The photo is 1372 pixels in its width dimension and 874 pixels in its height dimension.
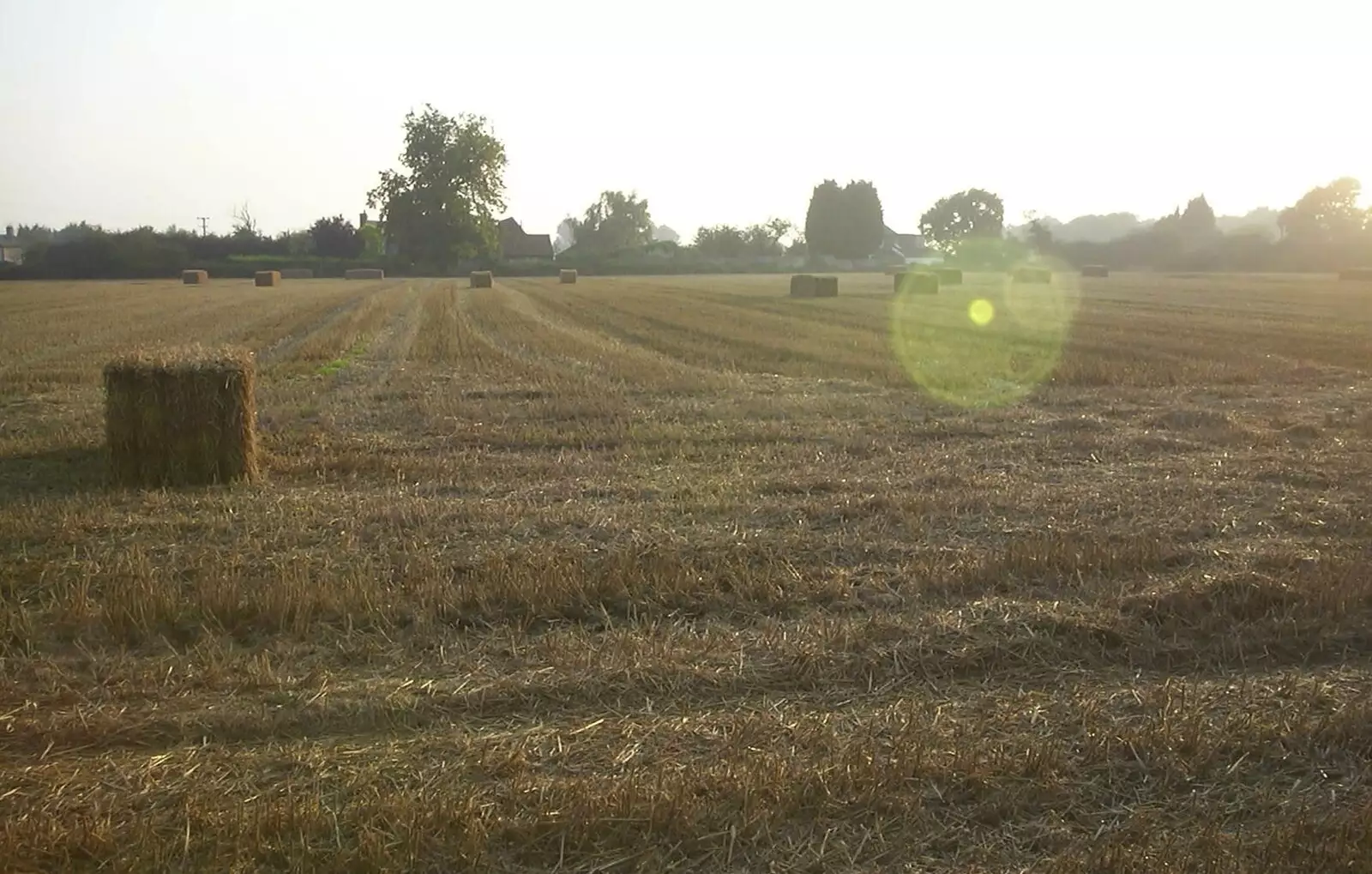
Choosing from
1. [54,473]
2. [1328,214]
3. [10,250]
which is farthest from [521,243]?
[54,473]

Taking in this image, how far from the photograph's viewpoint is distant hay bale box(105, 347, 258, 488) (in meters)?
8.46

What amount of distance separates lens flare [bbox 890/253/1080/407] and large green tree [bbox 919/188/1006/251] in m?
103

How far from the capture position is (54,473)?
352 inches

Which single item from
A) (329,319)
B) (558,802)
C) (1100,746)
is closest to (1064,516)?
(1100,746)

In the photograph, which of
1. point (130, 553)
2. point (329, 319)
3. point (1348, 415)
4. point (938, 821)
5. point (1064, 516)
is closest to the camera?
point (938, 821)

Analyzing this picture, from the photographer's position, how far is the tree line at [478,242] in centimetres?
7736

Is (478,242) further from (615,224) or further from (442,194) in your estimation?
(615,224)

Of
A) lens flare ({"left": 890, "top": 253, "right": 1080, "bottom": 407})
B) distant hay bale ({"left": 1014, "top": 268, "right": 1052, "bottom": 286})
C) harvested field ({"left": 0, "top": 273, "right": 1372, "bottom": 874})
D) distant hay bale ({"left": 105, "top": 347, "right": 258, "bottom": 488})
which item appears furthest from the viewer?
distant hay bale ({"left": 1014, "top": 268, "right": 1052, "bottom": 286})

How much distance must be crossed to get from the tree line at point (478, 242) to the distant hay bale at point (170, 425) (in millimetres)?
72367

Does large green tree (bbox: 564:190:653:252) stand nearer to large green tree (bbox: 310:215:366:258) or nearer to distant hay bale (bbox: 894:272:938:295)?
large green tree (bbox: 310:215:366:258)

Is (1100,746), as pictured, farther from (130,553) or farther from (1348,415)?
(1348,415)

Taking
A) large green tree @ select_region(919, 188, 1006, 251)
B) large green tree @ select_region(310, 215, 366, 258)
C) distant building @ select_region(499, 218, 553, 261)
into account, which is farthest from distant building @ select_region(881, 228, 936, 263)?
large green tree @ select_region(310, 215, 366, 258)

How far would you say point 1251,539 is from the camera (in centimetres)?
701

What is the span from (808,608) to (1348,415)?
889 centimetres
